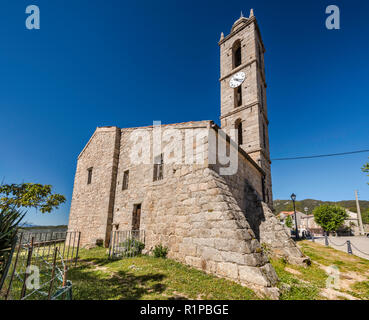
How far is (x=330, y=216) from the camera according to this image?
27266 mm

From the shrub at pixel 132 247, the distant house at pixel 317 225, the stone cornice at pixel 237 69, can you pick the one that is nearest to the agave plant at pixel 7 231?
the shrub at pixel 132 247

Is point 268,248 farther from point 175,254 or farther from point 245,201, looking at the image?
point 175,254

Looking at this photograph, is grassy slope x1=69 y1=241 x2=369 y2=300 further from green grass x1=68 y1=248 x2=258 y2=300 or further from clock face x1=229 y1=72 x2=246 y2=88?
clock face x1=229 y1=72 x2=246 y2=88

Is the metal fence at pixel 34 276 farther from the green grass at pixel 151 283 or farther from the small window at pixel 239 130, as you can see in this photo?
the small window at pixel 239 130

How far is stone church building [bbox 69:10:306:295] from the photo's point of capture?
4691mm

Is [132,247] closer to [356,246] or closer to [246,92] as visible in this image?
[246,92]

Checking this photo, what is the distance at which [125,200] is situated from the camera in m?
10.2

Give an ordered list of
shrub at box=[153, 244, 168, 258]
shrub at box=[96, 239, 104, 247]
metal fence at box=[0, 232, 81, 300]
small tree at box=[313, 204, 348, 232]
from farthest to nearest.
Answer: small tree at box=[313, 204, 348, 232], shrub at box=[96, 239, 104, 247], shrub at box=[153, 244, 168, 258], metal fence at box=[0, 232, 81, 300]

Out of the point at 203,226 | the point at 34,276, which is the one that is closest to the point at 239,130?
the point at 203,226

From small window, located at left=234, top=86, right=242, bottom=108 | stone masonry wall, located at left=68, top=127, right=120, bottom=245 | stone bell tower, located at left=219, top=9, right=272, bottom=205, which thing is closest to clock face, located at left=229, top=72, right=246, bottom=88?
stone bell tower, located at left=219, top=9, right=272, bottom=205

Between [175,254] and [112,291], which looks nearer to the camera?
[112,291]

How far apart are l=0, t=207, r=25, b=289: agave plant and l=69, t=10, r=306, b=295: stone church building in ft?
13.4
